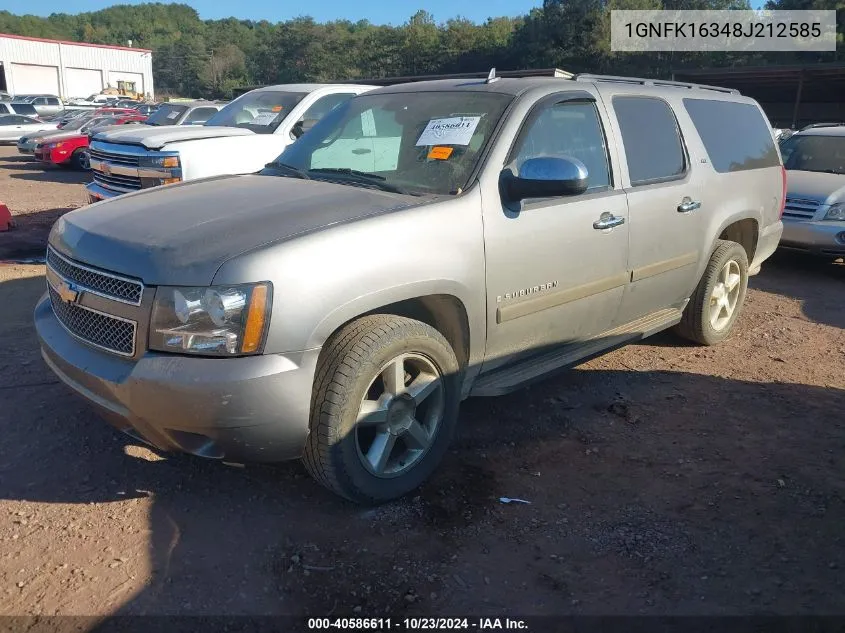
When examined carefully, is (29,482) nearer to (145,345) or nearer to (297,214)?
(145,345)

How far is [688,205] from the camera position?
4.66 metres

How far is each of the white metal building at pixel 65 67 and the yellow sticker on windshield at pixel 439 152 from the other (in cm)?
6152

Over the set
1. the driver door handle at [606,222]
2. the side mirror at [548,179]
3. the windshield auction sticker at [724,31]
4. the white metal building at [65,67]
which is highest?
the white metal building at [65,67]

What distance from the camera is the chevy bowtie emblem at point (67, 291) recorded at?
10.1 feet

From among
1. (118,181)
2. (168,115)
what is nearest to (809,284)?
(118,181)

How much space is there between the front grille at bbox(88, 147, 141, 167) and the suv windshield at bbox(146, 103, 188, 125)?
6828 mm

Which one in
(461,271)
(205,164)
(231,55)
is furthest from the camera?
(231,55)

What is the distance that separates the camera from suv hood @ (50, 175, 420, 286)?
2801 mm

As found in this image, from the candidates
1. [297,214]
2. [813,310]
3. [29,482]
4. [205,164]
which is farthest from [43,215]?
[813,310]

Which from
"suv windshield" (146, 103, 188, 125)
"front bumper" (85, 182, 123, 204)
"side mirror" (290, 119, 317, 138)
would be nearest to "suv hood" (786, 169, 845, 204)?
"side mirror" (290, 119, 317, 138)

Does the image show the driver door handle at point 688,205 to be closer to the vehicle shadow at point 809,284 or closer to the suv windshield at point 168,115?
the vehicle shadow at point 809,284

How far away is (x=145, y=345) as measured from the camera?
2.79m

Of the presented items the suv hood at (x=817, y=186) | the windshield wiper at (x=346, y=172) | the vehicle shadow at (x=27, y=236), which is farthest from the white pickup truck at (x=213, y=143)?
the suv hood at (x=817, y=186)

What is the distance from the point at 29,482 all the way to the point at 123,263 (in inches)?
51.9
